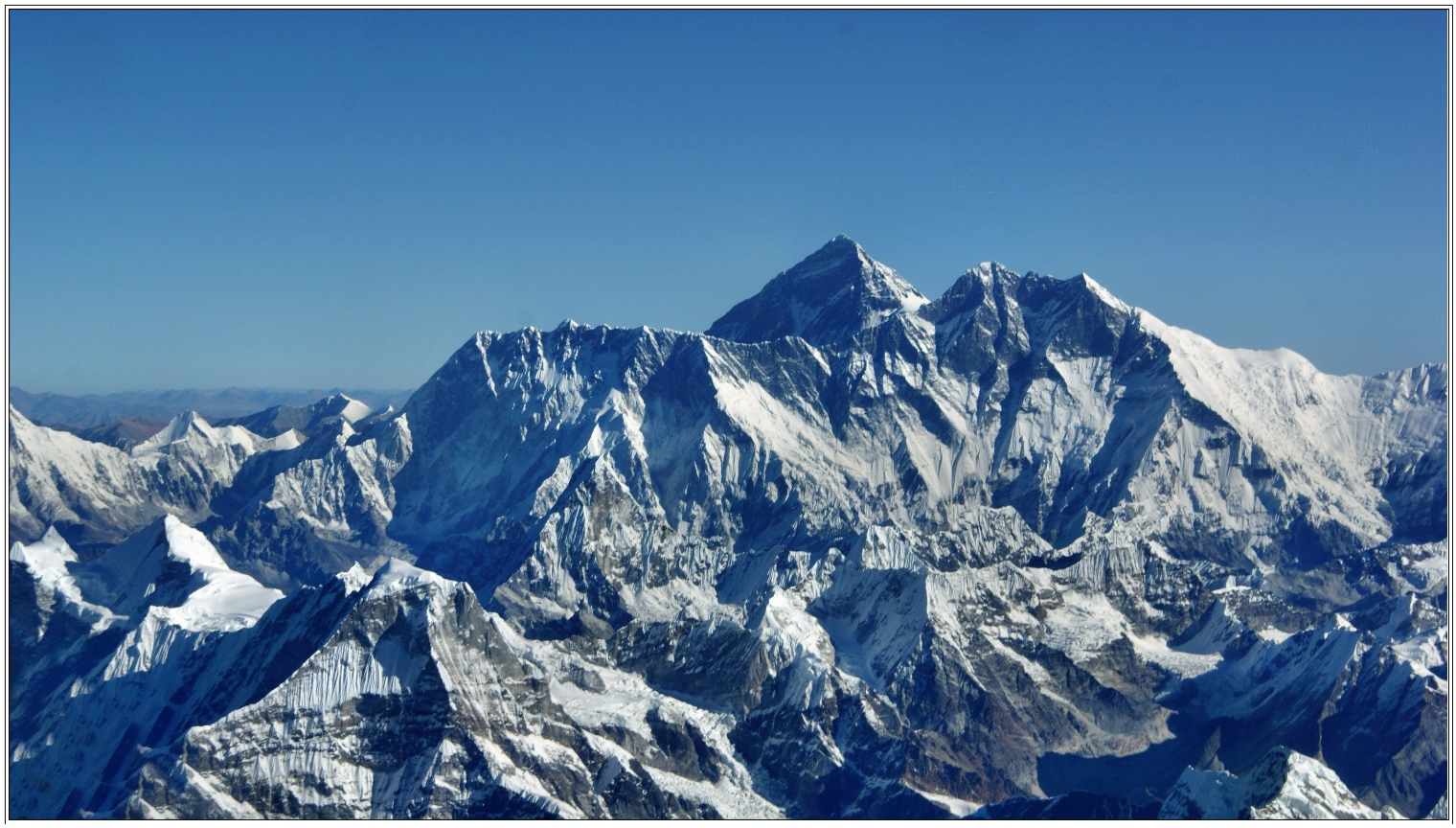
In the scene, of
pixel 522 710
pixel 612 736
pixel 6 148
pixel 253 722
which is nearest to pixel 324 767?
pixel 253 722

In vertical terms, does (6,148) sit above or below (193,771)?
above

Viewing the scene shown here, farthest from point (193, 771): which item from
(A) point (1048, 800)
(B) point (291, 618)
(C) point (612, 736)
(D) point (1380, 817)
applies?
(D) point (1380, 817)

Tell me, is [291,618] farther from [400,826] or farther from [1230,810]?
[1230,810]

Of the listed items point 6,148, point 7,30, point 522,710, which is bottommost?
point 522,710

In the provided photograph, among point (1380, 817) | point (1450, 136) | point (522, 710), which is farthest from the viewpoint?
point (522, 710)

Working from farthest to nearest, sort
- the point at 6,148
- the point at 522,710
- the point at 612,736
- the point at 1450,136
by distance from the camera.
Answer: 1. the point at 612,736
2. the point at 522,710
3. the point at 1450,136
4. the point at 6,148

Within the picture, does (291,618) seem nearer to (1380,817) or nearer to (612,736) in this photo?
(612,736)

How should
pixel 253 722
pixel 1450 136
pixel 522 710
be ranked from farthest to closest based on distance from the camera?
pixel 522 710
pixel 253 722
pixel 1450 136

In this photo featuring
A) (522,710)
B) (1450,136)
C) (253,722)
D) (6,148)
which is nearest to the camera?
(6,148)

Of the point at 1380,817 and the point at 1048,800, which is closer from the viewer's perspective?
the point at 1380,817
